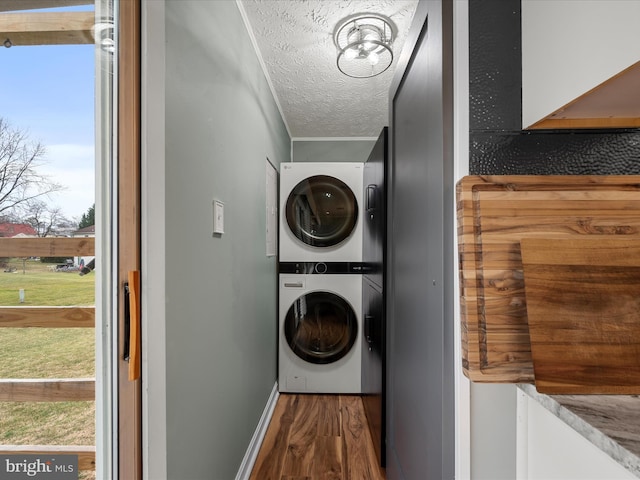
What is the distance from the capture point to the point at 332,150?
3.77m

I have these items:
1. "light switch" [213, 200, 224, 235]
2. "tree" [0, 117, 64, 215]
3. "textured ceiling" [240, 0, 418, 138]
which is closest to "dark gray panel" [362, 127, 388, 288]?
"textured ceiling" [240, 0, 418, 138]

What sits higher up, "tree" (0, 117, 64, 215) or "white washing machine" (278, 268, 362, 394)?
"tree" (0, 117, 64, 215)

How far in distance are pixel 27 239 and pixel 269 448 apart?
6.30ft

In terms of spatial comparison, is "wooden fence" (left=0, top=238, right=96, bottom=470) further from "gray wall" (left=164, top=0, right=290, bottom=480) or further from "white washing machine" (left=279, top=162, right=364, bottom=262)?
"white washing machine" (left=279, top=162, right=364, bottom=262)

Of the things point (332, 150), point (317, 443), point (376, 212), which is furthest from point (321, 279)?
point (332, 150)

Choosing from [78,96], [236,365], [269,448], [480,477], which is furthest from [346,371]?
[78,96]

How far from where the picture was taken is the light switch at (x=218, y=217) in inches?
52.1

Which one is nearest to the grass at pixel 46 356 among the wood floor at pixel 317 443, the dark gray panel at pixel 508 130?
the dark gray panel at pixel 508 130

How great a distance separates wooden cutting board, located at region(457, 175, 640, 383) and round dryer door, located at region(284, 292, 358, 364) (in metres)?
2.13

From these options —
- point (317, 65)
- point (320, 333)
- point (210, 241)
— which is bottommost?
point (320, 333)

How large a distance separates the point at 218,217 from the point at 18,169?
744 millimetres

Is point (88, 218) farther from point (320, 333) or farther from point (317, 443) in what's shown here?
point (320, 333)

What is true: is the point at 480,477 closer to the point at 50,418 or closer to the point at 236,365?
the point at 50,418

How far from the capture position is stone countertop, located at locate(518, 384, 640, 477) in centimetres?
40
